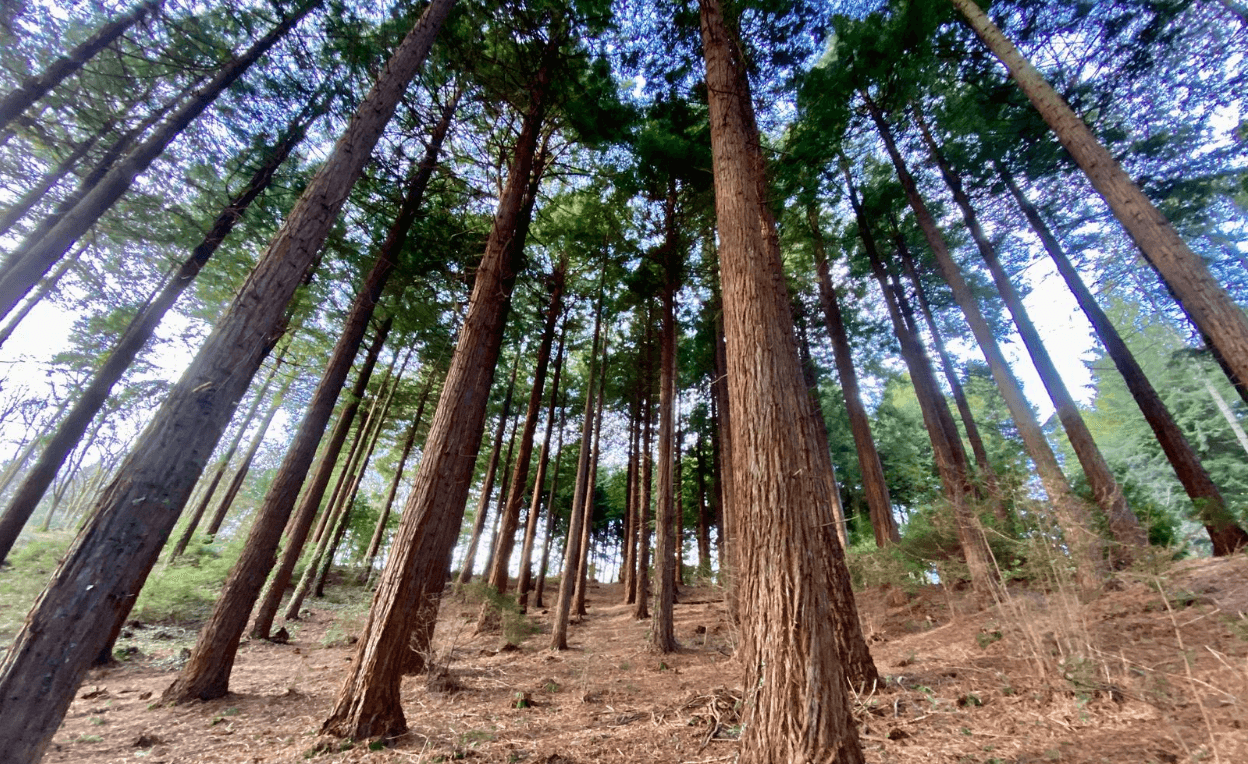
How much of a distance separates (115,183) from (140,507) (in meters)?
6.83

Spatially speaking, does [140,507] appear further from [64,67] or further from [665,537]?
[64,67]

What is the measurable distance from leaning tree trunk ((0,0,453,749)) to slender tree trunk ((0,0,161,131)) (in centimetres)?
579

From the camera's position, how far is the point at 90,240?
25.5 ft

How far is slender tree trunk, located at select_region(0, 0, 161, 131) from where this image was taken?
5.74 metres

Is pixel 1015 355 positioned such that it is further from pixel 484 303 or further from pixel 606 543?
pixel 606 543

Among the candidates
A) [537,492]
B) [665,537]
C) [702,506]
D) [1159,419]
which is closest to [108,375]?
[537,492]

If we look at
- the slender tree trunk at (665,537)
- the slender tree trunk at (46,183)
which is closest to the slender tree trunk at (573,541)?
the slender tree trunk at (665,537)

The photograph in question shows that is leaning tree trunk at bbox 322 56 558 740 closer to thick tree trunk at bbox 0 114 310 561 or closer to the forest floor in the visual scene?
the forest floor

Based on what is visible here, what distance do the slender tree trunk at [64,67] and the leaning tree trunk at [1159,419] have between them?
15.8 meters

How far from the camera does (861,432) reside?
9891 millimetres

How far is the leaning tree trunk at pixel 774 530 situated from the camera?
2445mm

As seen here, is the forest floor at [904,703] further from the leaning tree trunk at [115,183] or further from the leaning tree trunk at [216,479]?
the leaning tree trunk at [216,479]

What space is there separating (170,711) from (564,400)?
1203cm

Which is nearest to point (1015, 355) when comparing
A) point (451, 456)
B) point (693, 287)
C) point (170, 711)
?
point (693, 287)
